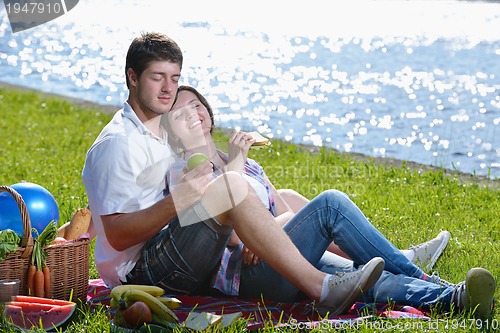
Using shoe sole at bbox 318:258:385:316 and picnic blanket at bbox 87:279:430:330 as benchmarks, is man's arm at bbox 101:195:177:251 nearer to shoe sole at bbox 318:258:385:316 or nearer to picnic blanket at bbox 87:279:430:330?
picnic blanket at bbox 87:279:430:330

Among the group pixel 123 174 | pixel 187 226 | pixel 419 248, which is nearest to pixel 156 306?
pixel 187 226

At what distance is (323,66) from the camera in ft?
53.5

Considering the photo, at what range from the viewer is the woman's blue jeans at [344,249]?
183 inches

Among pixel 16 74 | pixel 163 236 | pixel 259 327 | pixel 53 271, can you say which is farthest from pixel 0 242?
pixel 16 74

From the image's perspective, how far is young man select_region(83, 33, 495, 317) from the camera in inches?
174

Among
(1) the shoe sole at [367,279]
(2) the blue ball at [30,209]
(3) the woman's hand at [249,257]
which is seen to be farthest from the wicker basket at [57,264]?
(1) the shoe sole at [367,279]

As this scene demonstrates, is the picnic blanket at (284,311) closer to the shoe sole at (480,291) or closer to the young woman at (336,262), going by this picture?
Answer: the young woman at (336,262)

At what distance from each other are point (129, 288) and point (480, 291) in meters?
1.71

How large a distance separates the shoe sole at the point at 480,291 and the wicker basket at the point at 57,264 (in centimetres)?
205

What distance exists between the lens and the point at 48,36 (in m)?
20.9

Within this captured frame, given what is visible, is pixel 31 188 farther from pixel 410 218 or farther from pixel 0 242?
pixel 410 218

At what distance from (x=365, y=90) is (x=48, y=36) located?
9.54 meters

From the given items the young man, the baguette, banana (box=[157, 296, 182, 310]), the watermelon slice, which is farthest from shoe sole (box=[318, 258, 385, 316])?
the baguette

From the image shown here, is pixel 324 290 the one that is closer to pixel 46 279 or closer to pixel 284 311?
pixel 284 311
